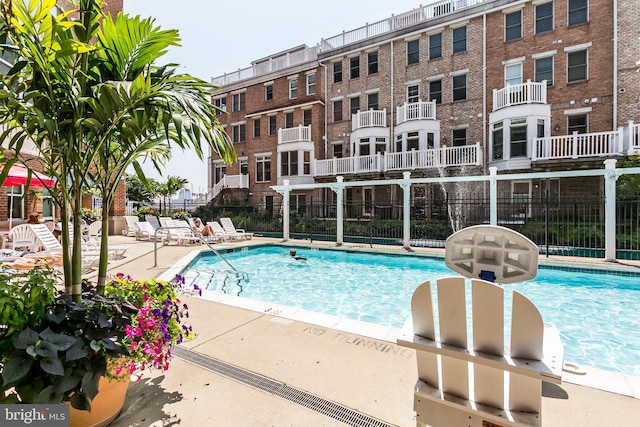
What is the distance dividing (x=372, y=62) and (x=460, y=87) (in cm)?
598

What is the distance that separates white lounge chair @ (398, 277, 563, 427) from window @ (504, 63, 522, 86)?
18.7 metres

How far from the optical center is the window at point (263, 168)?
24.1m

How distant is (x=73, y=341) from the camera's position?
1.72 m

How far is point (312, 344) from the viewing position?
135 inches

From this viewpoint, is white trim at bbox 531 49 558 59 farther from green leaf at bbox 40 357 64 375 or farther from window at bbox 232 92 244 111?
green leaf at bbox 40 357 64 375

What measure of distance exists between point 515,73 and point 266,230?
16202 mm

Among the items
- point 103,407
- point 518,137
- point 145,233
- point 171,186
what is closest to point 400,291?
point 103,407

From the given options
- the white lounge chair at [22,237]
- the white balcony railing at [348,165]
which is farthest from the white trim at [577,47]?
the white lounge chair at [22,237]

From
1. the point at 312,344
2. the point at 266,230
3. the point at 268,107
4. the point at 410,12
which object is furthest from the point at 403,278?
the point at 268,107

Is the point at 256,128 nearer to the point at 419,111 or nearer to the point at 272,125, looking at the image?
the point at 272,125

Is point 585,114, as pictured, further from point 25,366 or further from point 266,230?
point 25,366

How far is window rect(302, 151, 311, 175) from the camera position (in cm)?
2233

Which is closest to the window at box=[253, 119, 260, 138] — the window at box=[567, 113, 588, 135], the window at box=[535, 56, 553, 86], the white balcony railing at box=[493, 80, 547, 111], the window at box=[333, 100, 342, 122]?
the window at box=[333, 100, 342, 122]

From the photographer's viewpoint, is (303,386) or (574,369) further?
(574,369)
